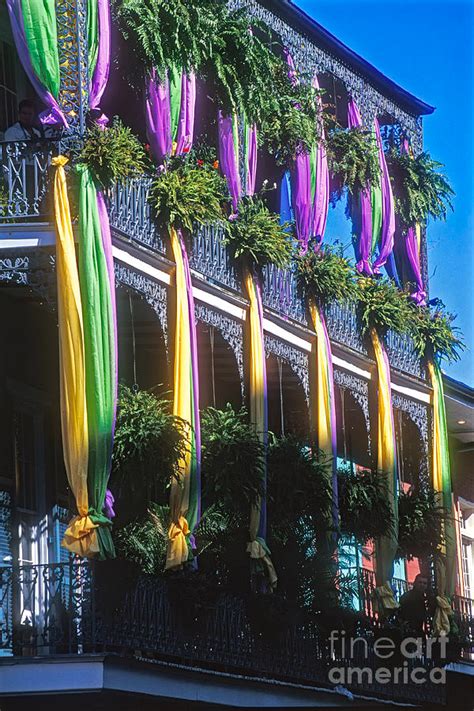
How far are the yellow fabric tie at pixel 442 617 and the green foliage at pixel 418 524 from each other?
60cm

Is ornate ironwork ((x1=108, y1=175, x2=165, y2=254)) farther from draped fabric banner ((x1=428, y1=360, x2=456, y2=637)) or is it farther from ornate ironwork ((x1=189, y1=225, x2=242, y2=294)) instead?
draped fabric banner ((x1=428, y1=360, x2=456, y2=637))

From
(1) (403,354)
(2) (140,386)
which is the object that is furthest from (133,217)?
(1) (403,354)

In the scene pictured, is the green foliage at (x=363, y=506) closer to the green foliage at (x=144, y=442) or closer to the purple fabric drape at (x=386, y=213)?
the purple fabric drape at (x=386, y=213)

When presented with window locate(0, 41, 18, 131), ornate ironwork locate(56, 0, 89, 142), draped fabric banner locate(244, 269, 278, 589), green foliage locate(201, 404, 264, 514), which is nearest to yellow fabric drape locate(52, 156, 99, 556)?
ornate ironwork locate(56, 0, 89, 142)

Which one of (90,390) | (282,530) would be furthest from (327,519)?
(90,390)

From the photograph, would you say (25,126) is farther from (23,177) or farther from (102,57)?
(23,177)

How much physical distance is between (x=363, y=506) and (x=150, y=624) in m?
4.93

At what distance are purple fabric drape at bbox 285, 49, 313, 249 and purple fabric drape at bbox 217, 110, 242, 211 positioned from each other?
1518 millimetres

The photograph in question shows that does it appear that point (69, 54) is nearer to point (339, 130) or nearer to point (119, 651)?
point (119, 651)

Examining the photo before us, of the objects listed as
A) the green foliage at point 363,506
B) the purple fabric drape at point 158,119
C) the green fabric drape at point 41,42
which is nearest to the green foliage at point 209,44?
the purple fabric drape at point 158,119

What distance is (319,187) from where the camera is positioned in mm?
21156

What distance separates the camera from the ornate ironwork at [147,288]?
16375 millimetres

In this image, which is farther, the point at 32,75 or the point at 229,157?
the point at 229,157

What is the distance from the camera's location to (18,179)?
1588 cm
